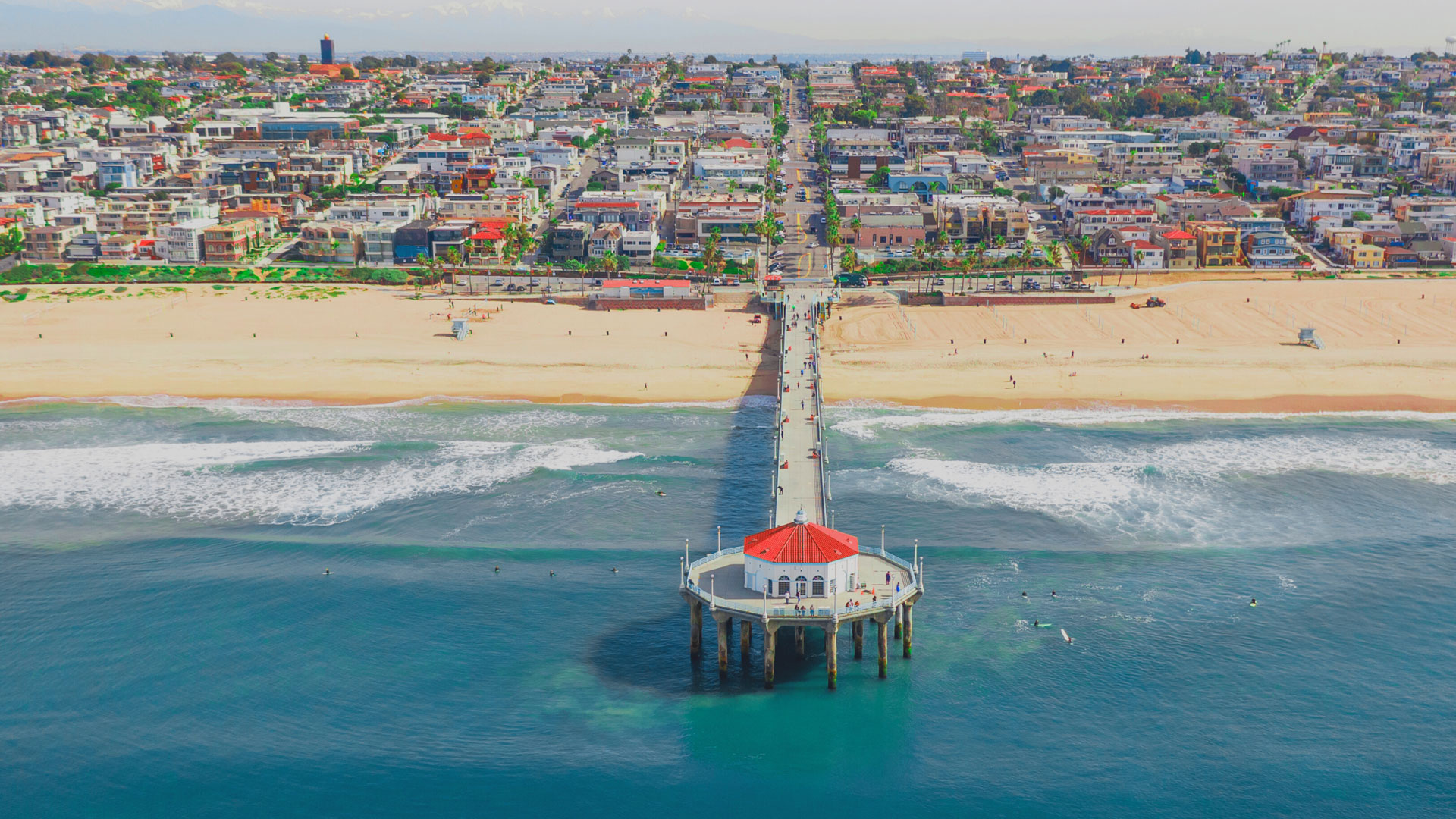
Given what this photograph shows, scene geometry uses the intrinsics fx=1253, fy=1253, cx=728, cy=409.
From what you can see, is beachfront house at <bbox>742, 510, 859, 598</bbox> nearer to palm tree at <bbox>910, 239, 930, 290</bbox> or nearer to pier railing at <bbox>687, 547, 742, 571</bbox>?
pier railing at <bbox>687, 547, 742, 571</bbox>

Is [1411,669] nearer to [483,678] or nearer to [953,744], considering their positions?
[953,744]

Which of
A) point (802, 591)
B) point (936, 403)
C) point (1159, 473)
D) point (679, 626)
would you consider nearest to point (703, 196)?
point (936, 403)

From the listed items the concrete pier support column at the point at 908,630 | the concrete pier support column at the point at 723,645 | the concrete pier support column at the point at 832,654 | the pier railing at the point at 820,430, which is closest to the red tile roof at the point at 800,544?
the concrete pier support column at the point at 832,654

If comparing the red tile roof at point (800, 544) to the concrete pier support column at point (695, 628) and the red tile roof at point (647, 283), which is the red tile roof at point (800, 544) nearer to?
the concrete pier support column at point (695, 628)

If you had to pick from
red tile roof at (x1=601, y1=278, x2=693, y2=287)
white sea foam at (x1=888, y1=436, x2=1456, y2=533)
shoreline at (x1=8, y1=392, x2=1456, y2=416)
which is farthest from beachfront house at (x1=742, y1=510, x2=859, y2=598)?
red tile roof at (x1=601, y1=278, x2=693, y2=287)

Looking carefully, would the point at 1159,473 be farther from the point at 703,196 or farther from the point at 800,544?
the point at 703,196

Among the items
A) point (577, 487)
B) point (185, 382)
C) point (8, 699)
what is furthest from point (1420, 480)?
point (185, 382)
